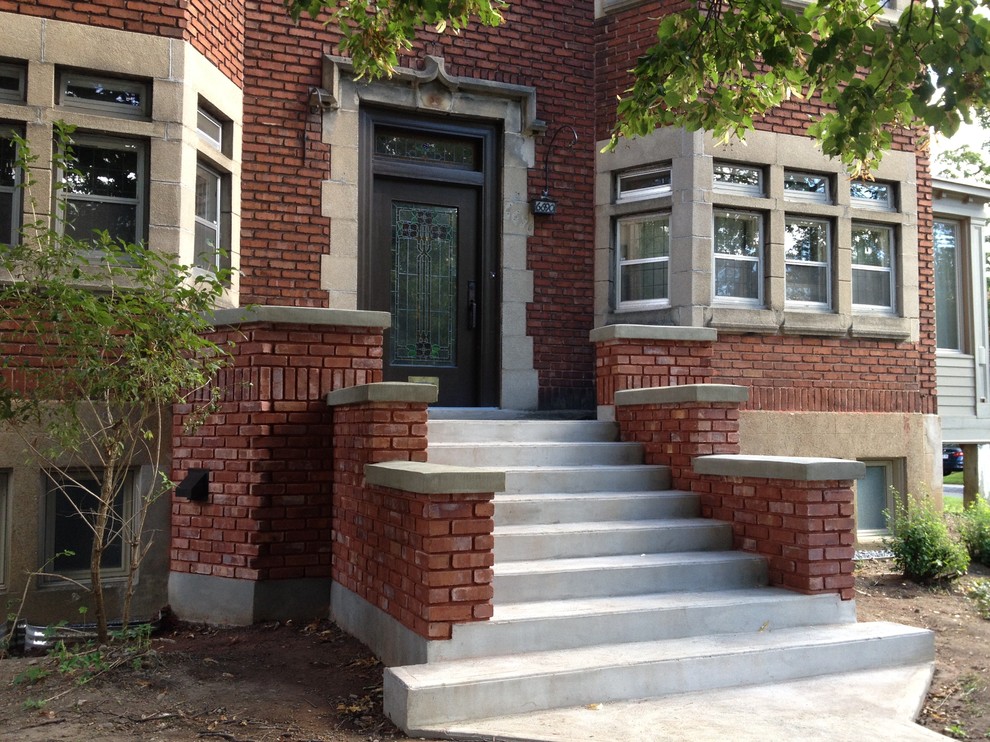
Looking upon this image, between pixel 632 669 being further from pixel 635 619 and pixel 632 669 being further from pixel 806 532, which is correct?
pixel 806 532

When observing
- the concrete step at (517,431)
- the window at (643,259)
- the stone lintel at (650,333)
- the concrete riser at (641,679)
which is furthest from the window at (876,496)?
the concrete riser at (641,679)

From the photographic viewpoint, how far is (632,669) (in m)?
4.37

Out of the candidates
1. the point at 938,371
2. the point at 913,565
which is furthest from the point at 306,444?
the point at 938,371

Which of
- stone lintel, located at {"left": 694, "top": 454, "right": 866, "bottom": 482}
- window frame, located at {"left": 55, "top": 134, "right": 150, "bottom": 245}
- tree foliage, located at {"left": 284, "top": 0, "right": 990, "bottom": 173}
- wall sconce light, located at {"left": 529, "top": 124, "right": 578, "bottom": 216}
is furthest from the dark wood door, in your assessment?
stone lintel, located at {"left": 694, "top": 454, "right": 866, "bottom": 482}

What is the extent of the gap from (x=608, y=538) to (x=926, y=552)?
11.7 ft

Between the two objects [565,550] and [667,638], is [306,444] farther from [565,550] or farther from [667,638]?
[667,638]

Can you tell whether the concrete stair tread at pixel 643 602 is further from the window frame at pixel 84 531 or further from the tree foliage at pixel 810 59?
the window frame at pixel 84 531

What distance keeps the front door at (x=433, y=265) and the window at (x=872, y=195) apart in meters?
3.90

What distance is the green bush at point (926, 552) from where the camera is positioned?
757 centimetres

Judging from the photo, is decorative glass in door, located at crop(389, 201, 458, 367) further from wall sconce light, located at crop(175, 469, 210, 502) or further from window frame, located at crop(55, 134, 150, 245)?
wall sconce light, located at crop(175, 469, 210, 502)

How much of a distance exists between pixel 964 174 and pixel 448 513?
94.0ft

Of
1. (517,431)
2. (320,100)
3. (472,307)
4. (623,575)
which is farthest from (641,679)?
(320,100)

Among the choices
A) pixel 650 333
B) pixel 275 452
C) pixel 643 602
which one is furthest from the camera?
pixel 650 333

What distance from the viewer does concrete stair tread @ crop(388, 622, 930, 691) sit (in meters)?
4.15
